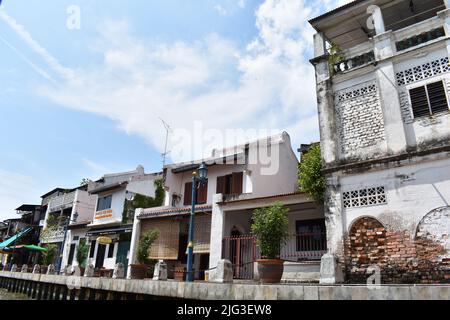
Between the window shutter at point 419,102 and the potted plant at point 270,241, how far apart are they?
201 inches

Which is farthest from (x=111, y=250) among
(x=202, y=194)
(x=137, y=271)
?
(x=137, y=271)

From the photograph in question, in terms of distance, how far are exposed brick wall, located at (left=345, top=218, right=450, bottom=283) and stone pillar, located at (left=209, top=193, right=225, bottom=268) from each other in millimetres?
6989

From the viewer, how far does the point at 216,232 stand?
15578mm

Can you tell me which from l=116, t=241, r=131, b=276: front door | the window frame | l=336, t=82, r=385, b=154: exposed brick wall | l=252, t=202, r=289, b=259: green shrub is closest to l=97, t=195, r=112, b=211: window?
l=116, t=241, r=131, b=276: front door

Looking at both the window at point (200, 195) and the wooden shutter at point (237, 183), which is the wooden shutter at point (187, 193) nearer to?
the window at point (200, 195)

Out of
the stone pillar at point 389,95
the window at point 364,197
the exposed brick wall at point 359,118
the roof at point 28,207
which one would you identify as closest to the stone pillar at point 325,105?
the exposed brick wall at point 359,118

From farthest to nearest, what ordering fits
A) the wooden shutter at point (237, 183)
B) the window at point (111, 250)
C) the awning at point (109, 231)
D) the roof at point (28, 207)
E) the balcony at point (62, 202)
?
the roof at point (28, 207)
the balcony at point (62, 202)
the window at point (111, 250)
the awning at point (109, 231)
the wooden shutter at point (237, 183)

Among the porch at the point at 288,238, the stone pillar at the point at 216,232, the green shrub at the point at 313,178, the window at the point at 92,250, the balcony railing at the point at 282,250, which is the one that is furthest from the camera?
the window at the point at 92,250

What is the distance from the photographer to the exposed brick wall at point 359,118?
33.8 ft

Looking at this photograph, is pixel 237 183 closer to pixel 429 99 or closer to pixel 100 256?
pixel 429 99

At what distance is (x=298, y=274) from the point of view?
1202cm
